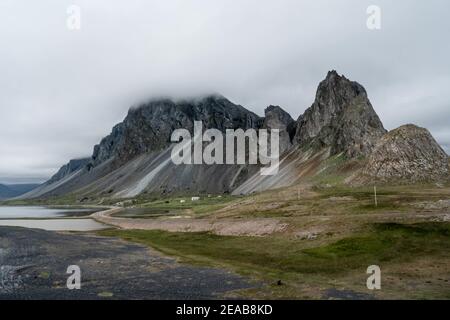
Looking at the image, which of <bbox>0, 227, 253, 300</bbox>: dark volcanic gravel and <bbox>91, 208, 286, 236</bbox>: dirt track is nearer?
<bbox>0, 227, 253, 300</bbox>: dark volcanic gravel

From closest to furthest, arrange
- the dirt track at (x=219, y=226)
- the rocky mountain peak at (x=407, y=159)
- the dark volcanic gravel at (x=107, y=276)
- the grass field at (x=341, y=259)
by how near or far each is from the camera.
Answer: the dark volcanic gravel at (x=107, y=276) → the grass field at (x=341, y=259) → the dirt track at (x=219, y=226) → the rocky mountain peak at (x=407, y=159)

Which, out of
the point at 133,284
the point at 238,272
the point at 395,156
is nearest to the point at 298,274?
the point at 238,272

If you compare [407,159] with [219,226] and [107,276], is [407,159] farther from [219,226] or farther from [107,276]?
[107,276]

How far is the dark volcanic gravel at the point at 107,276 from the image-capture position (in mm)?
32562

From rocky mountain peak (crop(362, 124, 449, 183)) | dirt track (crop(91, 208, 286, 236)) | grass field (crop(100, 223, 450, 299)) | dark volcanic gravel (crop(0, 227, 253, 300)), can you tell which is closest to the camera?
dark volcanic gravel (crop(0, 227, 253, 300))

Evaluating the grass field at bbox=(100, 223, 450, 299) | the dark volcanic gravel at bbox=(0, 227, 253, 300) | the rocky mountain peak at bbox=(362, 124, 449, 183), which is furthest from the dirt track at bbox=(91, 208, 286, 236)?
the rocky mountain peak at bbox=(362, 124, 449, 183)

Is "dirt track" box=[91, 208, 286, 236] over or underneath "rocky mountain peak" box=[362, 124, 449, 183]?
underneath

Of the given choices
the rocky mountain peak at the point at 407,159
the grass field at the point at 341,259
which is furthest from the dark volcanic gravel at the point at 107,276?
the rocky mountain peak at the point at 407,159

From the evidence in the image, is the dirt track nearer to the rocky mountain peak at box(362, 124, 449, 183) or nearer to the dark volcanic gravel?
the dark volcanic gravel

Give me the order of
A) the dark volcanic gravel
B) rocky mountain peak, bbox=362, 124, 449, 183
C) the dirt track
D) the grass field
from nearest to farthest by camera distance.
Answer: the dark volcanic gravel < the grass field < the dirt track < rocky mountain peak, bbox=362, 124, 449, 183

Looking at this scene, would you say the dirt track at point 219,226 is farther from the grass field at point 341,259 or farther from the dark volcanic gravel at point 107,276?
the dark volcanic gravel at point 107,276

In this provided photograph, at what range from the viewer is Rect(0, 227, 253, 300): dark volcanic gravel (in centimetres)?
3256
